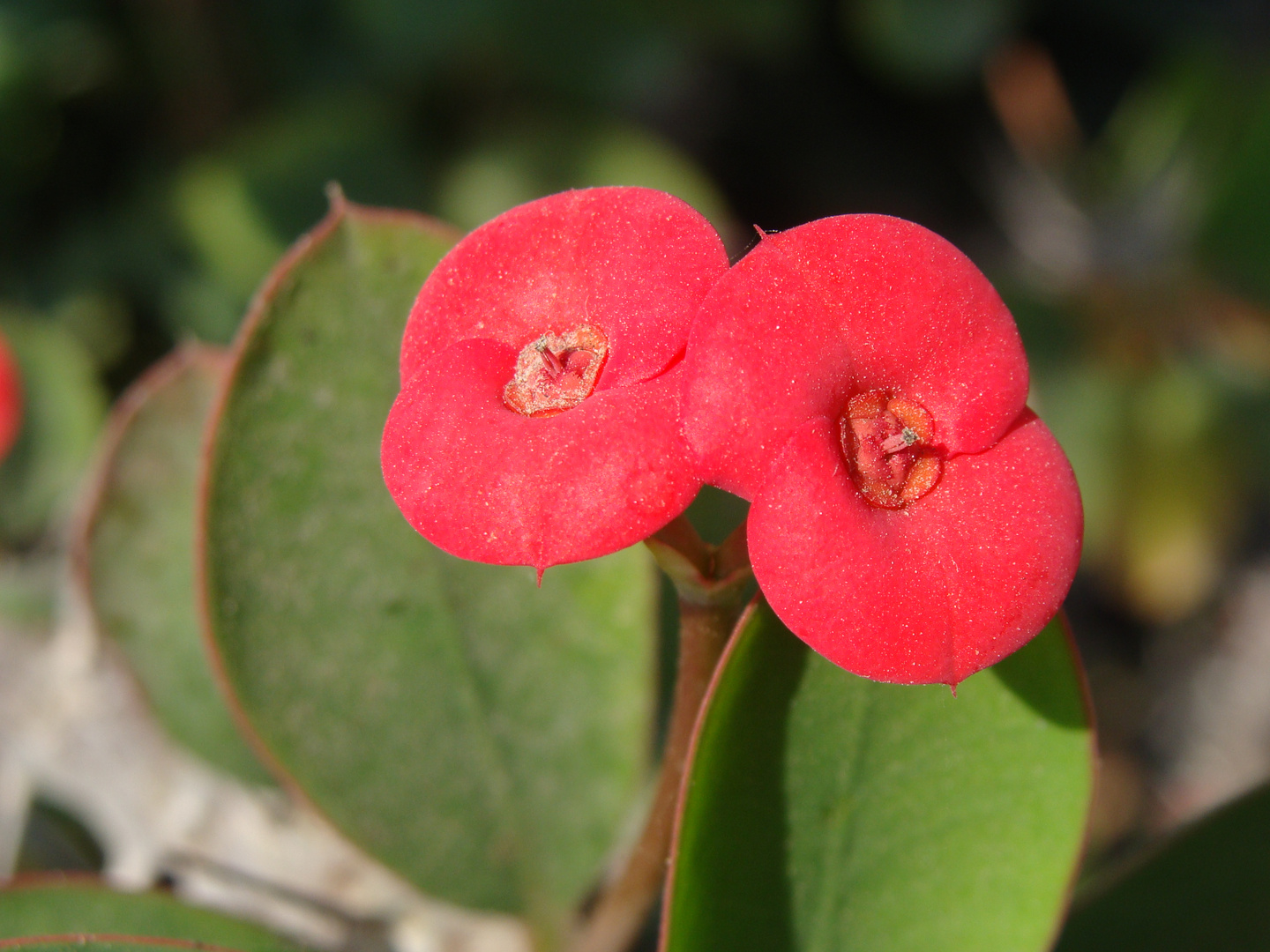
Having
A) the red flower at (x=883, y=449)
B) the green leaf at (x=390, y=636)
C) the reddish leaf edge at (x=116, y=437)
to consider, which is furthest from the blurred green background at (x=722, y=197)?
the red flower at (x=883, y=449)

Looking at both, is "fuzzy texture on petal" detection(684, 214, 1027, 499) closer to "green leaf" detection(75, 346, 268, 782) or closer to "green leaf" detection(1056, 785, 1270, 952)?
"green leaf" detection(1056, 785, 1270, 952)

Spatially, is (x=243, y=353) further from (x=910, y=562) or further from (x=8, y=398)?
(x=8, y=398)

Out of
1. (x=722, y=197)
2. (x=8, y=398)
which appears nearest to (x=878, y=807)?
(x=8, y=398)

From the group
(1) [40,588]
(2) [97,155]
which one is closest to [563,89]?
(2) [97,155]

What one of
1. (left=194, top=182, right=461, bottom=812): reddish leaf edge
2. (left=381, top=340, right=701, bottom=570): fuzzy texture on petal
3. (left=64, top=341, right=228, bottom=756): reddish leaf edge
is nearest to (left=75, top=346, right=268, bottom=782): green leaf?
(left=64, top=341, right=228, bottom=756): reddish leaf edge

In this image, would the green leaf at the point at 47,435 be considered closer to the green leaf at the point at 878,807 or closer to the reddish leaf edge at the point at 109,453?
the reddish leaf edge at the point at 109,453

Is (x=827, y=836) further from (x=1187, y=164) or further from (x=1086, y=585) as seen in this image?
(x=1187, y=164)
